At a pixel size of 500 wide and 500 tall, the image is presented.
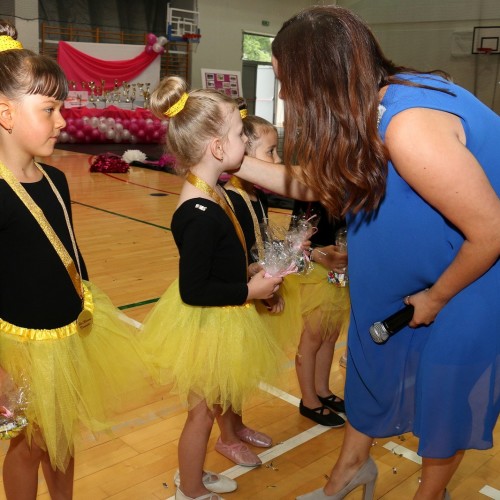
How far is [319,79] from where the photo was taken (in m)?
1.46

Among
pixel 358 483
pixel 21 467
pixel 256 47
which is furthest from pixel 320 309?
pixel 256 47

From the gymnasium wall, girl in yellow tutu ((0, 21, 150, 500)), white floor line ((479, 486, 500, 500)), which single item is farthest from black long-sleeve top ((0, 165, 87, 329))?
the gymnasium wall

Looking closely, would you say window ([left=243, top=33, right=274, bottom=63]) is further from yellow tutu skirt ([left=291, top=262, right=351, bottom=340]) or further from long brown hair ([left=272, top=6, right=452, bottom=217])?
long brown hair ([left=272, top=6, right=452, bottom=217])

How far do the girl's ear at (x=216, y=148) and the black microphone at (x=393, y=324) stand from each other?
742 mm

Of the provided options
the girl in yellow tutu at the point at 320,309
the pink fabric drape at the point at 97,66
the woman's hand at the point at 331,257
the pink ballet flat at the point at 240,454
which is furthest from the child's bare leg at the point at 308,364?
the pink fabric drape at the point at 97,66

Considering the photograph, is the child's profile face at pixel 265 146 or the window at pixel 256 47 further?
the window at pixel 256 47

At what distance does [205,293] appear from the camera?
1.91 meters

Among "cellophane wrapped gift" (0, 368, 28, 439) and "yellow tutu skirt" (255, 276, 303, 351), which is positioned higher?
"cellophane wrapped gift" (0, 368, 28, 439)

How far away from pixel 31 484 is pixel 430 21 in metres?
14.6

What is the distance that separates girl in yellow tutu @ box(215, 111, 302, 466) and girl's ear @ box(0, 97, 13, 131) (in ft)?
2.78

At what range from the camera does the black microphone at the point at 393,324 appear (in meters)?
1.68

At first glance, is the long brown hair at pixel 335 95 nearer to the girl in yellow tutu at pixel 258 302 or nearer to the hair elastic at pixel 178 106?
the hair elastic at pixel 178 106

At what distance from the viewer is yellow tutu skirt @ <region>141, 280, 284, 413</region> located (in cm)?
197

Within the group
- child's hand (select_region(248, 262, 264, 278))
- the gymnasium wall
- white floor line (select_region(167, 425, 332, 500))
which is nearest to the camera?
child's hand (select_region(248, 262, 264, 278))
